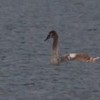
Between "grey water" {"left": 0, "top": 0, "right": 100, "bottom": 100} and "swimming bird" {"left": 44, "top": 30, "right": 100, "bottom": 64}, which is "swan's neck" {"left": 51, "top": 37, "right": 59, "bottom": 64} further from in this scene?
"grey water" {"left": 0, "top": 0, "right": 100, "bottom": 100}

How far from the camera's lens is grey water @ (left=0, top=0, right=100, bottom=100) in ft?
51.6

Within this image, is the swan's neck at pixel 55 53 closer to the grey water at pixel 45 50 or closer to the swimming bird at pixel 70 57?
the swimming bird at pixel 70 57

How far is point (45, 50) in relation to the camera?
19.0m

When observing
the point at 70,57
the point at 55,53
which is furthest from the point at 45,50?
the point at 70,57

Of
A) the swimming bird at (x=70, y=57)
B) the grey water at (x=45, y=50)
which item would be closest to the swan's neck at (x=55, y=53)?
the swimming bird at (x=70, y=57)

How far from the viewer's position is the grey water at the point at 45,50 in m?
15.7

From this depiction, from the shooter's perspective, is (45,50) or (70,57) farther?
(45,50)

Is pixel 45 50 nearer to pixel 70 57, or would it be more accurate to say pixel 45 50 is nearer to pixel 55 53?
pixel 55 53

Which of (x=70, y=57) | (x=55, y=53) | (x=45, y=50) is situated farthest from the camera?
(x=45, y=50)

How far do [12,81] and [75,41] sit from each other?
4.15 metres

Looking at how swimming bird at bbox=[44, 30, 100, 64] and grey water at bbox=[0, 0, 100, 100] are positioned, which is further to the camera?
swimming bird at bbox=[44, 30, 100, 64]

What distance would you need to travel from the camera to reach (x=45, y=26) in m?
23.2

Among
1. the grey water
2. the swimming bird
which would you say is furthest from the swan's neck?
the grey water

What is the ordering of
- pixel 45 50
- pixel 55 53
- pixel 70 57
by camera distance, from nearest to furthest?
pixel 70 57 → pixel 55 53 → pixel 45 50
